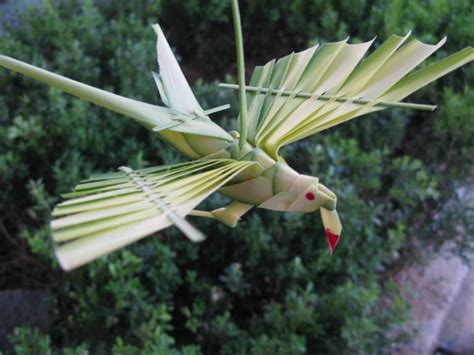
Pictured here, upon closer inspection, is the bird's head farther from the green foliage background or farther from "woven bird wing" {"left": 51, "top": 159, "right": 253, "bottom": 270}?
the green foliage background

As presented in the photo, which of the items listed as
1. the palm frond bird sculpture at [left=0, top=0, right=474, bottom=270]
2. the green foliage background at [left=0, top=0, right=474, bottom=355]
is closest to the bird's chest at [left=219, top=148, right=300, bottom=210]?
the palm frond bird sculpture at [left=0, top=0, right=474, bottom=270]

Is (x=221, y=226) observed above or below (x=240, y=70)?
below

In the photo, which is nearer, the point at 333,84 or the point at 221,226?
the point at 333,84

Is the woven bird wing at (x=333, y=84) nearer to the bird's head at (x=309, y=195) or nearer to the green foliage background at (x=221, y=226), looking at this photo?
the bird's head at (x=309, y=195)

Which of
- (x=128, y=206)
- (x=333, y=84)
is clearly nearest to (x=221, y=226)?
(x=333, y=84)

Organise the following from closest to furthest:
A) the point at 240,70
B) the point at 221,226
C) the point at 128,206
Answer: the point at 128,206
the point at 240,70
the point at 221,226

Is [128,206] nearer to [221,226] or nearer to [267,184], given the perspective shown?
[267,184]

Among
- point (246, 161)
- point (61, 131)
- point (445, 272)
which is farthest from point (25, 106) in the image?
point (445, 272)

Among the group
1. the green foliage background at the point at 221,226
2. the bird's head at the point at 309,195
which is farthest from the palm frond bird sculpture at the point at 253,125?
the green foliage background at the point at 221,226
